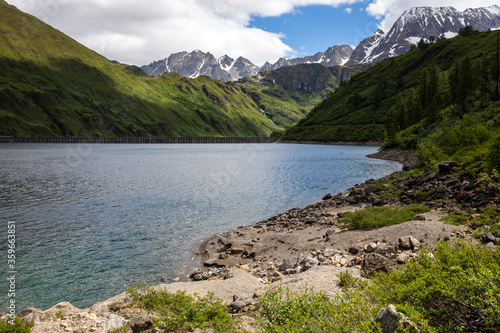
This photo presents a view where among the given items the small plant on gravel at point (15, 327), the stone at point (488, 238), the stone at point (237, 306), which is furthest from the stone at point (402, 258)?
the small plant on gravel at point (15, 327)

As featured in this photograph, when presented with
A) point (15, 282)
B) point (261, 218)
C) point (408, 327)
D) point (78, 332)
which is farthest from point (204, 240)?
point (408, 327)

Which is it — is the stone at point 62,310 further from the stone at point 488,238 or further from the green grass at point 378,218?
the stone at point 488,238

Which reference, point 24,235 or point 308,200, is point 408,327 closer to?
point 24,235

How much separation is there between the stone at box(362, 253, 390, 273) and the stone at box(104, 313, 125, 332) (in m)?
9.65

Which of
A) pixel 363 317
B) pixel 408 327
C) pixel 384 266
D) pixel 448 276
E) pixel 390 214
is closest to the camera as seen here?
pixel 408 327

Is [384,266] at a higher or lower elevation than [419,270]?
lower

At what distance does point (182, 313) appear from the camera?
10172 mm

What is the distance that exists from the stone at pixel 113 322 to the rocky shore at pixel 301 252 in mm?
31

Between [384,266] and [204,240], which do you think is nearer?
[384,266]

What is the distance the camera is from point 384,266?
11836 millimetres

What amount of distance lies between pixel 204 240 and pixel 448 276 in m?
20.9

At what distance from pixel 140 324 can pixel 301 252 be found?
11808 millimetres

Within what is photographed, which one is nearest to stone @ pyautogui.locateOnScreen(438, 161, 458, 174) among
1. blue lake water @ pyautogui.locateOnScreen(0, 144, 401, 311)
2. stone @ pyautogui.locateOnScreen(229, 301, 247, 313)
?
blue lake water @ pyautogui.locateOnScreen(0, 144, 401, 311)

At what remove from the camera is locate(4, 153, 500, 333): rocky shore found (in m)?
11.0
